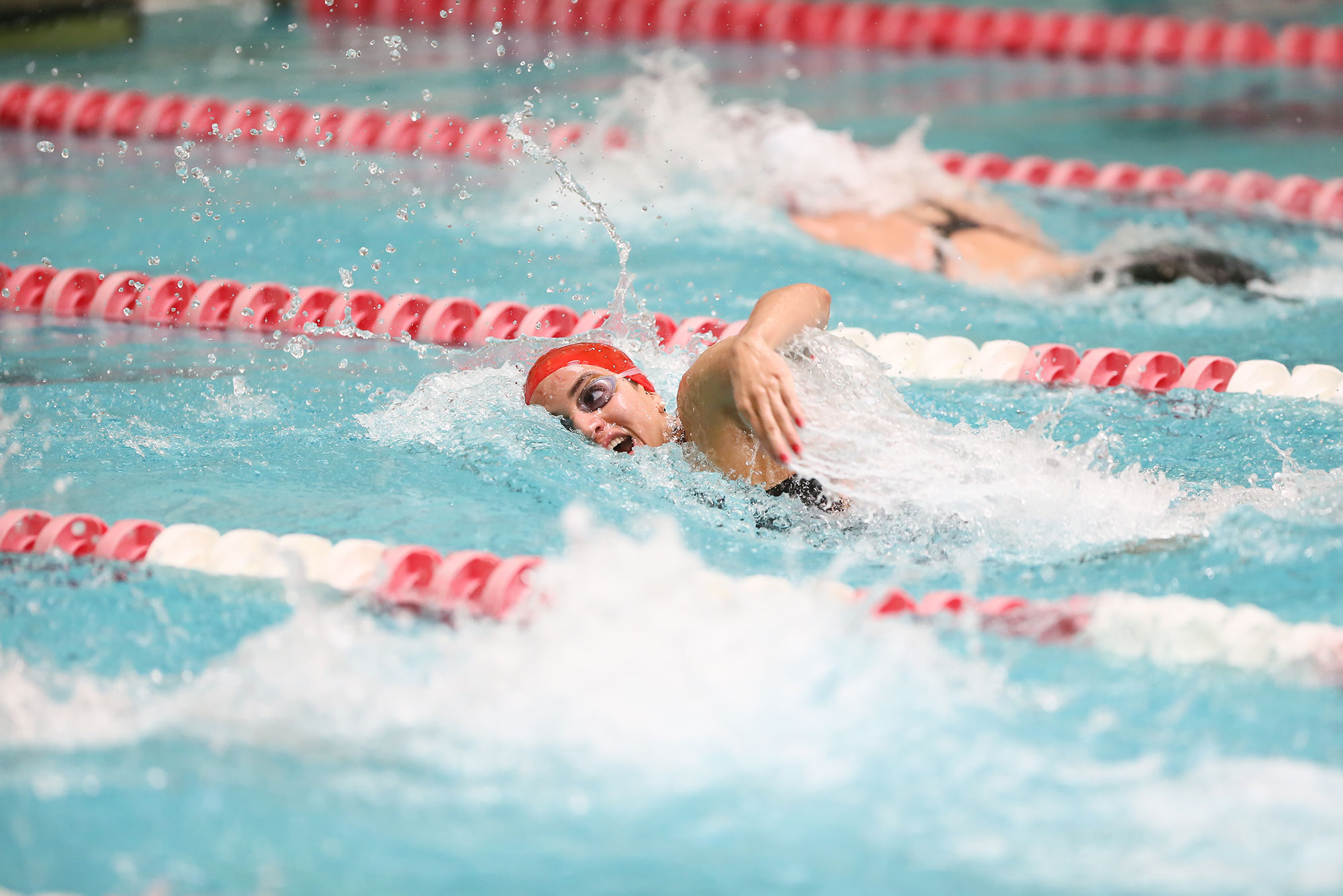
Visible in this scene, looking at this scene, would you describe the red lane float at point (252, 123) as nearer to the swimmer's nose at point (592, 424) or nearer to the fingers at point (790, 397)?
the swimmer's nose at point (592, 424)

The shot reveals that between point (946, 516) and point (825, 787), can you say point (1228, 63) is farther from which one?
point (825, 787)

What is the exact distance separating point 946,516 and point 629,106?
4516 mm

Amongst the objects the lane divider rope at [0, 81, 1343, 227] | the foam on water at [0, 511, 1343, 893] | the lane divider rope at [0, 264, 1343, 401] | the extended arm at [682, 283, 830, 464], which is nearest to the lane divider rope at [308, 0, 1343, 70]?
the lane divider rope at [0, 81, 1343, 227]

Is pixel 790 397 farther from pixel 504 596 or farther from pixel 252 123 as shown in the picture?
pixel 252 123

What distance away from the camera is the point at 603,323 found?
13.9 feet

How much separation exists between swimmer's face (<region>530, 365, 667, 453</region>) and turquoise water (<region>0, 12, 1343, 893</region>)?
131mm

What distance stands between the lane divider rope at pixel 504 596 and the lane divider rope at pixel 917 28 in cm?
707

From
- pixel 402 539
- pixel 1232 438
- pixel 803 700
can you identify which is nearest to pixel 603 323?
pixel 402 539

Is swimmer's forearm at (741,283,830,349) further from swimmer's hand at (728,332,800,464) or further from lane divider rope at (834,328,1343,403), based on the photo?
lane divider rope at (834,328,1343,403)

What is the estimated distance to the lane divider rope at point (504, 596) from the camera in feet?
7.97

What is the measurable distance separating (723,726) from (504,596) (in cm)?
59

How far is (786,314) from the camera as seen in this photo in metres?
2.71

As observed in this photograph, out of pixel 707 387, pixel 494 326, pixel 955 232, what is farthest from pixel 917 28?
pixel 707 387

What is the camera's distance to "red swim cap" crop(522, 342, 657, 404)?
3.17m
